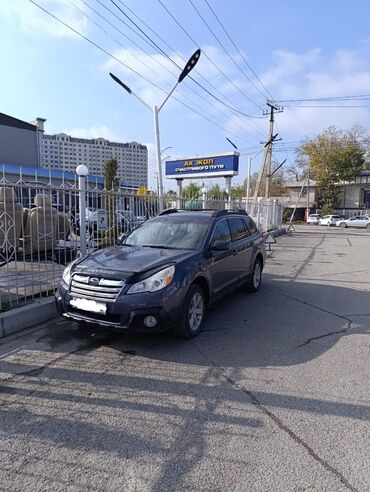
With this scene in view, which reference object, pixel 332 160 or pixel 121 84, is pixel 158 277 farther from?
pixel 332 160

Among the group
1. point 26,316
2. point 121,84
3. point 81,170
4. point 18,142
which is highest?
point 18,142

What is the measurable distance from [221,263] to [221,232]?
0.62 m

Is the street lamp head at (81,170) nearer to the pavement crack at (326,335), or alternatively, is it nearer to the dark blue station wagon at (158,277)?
the dark blue station wagon at (158,277)

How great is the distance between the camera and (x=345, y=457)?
8.77 ft

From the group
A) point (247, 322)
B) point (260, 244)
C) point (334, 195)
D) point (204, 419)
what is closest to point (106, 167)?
point (260, 244)

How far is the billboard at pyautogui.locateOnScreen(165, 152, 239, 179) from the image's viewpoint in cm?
1970

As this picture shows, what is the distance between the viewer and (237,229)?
701 cm

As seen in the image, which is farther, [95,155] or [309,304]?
[95,155]

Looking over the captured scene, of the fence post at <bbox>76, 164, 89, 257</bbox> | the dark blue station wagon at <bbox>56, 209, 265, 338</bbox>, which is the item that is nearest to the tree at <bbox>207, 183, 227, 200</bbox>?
the fence post at <bbox>76, 164, 89, 257</bbox>

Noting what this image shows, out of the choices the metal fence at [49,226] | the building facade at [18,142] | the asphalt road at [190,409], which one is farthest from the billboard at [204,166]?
the building facade at [18,142]

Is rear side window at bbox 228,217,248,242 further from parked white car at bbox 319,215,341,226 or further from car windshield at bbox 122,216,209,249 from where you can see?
parked white car at bbox 319,215,341,226

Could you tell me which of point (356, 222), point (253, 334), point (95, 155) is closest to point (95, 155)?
point (95, 155)

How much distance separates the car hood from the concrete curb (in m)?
1.11

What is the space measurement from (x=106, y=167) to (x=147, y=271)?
100ft
